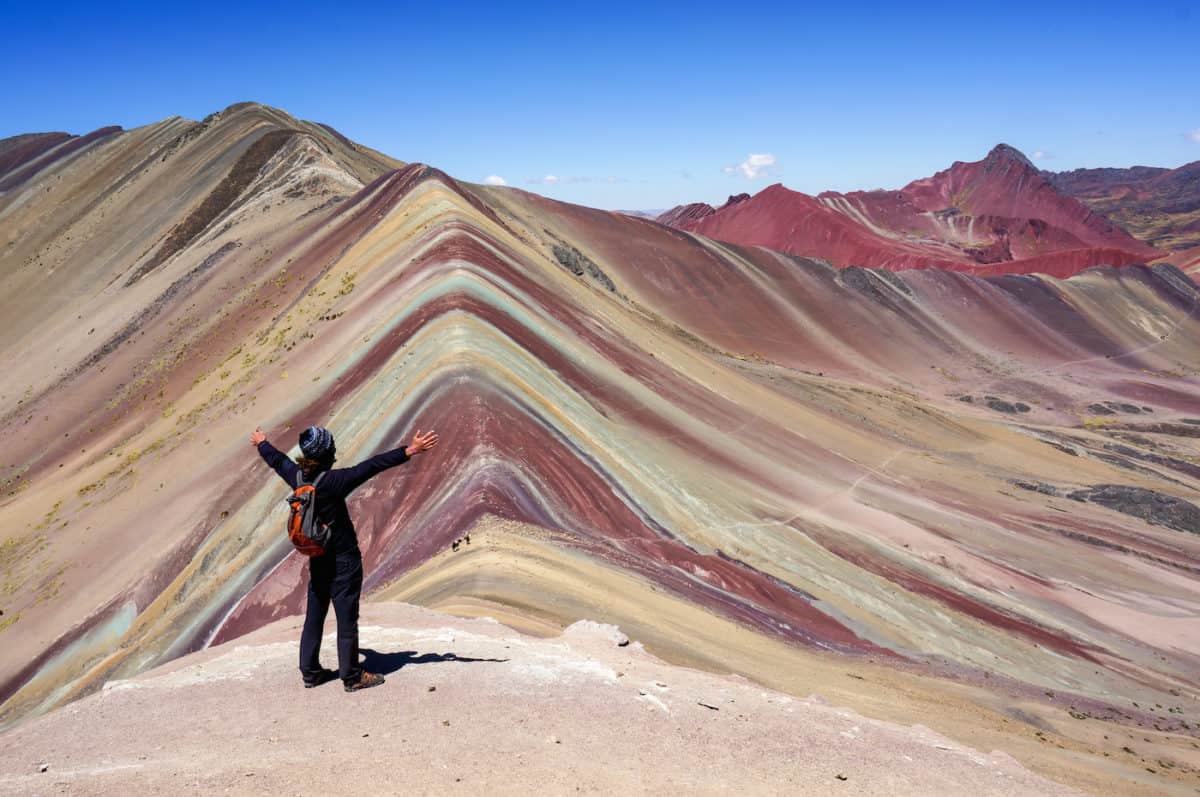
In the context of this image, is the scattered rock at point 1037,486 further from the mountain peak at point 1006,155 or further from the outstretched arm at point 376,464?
A: the mountain peak at point 1006,155

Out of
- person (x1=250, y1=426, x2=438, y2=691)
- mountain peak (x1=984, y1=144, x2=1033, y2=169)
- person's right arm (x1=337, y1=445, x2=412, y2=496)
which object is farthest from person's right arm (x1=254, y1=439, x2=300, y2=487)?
mountain peak (x1=984, y1=144, x2=1033, y2=169)

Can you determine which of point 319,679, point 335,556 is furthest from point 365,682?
point 335,556

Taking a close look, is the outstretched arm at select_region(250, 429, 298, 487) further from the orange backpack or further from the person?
the orange backpack

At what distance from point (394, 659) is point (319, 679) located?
0.69m

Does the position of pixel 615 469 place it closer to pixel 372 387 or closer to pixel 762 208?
pixel 372 387

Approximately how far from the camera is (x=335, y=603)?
18.9 feet

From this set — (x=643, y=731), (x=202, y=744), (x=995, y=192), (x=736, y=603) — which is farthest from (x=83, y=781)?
(x=995, y=192)

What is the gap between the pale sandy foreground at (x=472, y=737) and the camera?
4559mm

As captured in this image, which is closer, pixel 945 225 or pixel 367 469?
pixel 367 469

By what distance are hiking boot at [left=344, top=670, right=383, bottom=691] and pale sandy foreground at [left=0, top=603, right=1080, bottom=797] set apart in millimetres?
79

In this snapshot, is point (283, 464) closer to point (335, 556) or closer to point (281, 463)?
point (281, 463)

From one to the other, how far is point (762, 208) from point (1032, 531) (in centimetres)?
7259

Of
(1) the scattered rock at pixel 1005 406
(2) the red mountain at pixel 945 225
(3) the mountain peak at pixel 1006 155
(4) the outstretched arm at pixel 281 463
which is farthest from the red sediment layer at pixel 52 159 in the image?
(3) the mountain peak at pixel 1006 155

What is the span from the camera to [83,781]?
14.3ft
